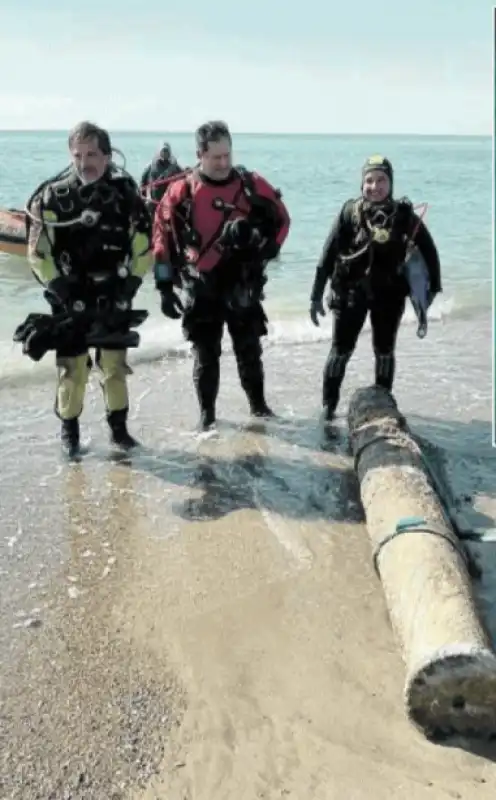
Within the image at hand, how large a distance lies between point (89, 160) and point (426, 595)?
2743 mm

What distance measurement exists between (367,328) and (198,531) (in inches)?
198

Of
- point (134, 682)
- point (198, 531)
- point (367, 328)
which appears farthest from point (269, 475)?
point (367, 328)

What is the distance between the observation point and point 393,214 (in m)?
4.62

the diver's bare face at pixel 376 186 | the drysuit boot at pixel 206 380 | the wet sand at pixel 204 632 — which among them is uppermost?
the diver's bare face at pixel 376 186

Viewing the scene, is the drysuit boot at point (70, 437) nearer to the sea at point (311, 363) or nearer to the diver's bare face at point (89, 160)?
the sea at point (311, 363)

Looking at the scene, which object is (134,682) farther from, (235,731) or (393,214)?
(393,214)

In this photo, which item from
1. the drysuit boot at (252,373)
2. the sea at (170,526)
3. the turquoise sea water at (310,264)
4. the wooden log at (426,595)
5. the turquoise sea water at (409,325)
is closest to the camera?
the wooden log at (426,595)

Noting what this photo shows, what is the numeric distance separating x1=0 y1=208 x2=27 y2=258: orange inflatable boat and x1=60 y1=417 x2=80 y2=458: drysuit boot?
27.0 ft

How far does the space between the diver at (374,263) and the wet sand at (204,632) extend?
71 centimetres

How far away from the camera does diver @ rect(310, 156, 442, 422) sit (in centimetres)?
464

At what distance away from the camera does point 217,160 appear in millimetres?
4539

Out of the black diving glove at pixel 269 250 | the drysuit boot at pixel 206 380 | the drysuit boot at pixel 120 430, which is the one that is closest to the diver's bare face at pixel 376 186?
the black diving glove at pixel 269 250

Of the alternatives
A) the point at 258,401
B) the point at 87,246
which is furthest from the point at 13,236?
the point at 87,246

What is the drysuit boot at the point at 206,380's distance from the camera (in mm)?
5152
